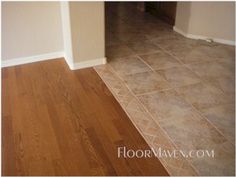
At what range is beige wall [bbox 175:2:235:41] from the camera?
10.6 ft

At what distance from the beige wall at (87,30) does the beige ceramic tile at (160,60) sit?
1.66 feet

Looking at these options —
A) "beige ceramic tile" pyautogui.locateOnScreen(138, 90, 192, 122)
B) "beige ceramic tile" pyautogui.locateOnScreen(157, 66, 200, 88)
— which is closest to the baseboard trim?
"beige ceramic tile" pyautogui.locateOnScreen(157, 66, 200, 88)

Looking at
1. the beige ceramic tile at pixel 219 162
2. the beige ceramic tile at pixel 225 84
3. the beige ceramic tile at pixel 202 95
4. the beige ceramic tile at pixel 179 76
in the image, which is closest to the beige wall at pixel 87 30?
the beige ceramic tile at pixel 179 76

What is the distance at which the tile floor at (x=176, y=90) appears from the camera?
1914mm

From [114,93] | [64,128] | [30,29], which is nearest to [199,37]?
[114,93]

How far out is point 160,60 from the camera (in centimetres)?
302

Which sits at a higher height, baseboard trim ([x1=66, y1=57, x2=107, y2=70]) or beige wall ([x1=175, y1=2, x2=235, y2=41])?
beige wall ([x1=175, y1=2, x2=235, y2=41])

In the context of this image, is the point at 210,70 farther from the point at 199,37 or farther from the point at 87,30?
the point at 87,30

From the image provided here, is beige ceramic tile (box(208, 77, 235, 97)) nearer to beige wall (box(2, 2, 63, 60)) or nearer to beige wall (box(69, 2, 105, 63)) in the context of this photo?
beige wall (box(69, 2, 105, 63))

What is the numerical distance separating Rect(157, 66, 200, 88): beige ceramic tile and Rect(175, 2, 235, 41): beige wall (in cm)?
89

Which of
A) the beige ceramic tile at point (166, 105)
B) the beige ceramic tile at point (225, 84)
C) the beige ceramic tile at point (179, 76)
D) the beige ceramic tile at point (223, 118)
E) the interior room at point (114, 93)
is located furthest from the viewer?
the beige ceramic tile at point (179, 76)

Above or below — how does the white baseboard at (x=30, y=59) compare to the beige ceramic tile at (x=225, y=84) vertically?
above

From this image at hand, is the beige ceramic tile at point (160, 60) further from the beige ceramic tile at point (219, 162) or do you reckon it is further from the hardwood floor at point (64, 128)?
the beige ceramic tile at point (219, 162)

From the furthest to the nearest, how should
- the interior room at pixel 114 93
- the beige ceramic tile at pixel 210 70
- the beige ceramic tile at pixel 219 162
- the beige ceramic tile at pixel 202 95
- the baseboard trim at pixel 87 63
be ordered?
1. the baseboard trim at pixel 87 63
2. the beige ceramic tile at pixel 210 70
3. the beige ceramic tile at pixel 202 95
4. the interior room at pixel 114 93
5. the beige ceramic tile at pixel 219 162
